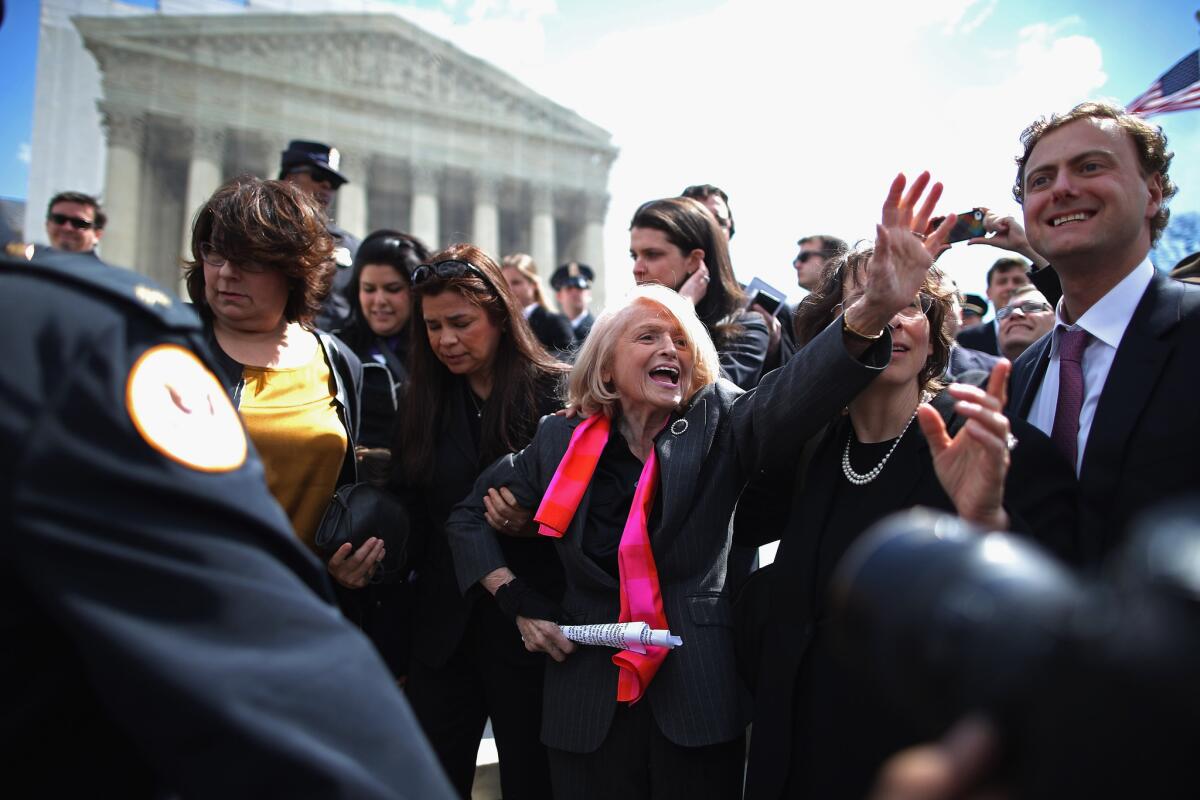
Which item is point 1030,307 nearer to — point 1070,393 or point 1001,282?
point 1001,282

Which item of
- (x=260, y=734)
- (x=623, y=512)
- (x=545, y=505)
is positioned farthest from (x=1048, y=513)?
(x=260, y=734)

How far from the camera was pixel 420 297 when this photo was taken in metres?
3.67

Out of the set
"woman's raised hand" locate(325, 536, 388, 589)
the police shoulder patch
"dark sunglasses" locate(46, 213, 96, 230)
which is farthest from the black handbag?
"dark sunglasses" locate(46, 213, 96, 230)

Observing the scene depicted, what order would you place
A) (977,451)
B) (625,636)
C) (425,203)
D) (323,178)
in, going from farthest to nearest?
(425,203) → (323,178) → (625,636) → (977,451)

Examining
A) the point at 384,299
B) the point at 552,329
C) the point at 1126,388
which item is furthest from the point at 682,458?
the point at 552,329

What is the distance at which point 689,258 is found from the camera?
13.7ft

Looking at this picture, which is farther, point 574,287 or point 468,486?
point 574,287

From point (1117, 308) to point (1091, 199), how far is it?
34 centimetres

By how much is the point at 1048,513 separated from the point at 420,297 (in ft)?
8.59

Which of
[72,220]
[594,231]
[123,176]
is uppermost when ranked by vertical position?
[594,231]

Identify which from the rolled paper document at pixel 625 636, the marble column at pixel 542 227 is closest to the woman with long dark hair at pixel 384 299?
the rolled paper document at pixel 625 636

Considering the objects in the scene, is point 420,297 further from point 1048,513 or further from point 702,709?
point 1048,513

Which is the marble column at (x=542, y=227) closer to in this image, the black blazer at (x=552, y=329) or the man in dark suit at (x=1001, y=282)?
the black blazer at (x=552, y=329)

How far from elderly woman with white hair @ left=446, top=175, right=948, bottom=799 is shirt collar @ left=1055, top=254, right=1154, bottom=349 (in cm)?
48
